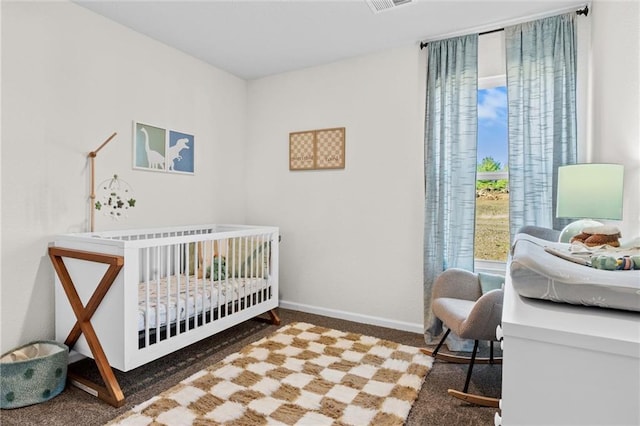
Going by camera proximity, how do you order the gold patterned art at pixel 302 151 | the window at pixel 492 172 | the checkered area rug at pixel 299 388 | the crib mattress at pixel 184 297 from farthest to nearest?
1. the gold patterned art at pixel 302 151
2. the window at pixel 492 172
3. the crib mattress at pixel 184 297
4. the checkered area rug at pixel 299 388

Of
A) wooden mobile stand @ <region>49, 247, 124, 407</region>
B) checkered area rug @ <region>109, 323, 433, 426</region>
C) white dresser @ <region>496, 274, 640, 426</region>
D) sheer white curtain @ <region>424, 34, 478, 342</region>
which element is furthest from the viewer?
sheer white curtain @ <region>424, 34, 478, 342</region>

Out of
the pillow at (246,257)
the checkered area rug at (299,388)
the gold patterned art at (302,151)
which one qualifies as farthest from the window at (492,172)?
the pillow at (246,257)

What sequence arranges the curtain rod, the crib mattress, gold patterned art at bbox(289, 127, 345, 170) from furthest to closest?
gold patterned art at bbox(289, 127, 345, 170) → the curtain rod → the crib mattress

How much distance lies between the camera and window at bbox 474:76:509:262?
110 inches

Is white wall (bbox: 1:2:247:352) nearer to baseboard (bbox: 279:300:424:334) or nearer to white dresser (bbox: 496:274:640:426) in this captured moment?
baseboard (bbox: 279:300:424:334)

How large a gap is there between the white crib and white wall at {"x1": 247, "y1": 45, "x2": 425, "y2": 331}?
2.81 ft

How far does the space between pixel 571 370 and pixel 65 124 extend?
2852 mm

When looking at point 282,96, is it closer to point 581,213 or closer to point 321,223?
point 321,223

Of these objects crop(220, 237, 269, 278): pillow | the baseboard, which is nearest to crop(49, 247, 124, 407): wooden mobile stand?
crop(220, 237, 269, 278): pillow

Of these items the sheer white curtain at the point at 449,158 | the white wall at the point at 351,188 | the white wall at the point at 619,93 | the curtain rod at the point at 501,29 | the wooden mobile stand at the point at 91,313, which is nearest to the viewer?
the white wall at the point at 619,93

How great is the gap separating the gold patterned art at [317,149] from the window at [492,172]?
47.6 inches

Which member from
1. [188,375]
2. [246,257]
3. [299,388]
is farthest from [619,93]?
[188,375]

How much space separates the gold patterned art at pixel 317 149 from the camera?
3.28m

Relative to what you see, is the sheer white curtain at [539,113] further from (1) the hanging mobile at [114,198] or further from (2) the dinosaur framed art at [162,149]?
(1) the hanging mobile at [114,198]
